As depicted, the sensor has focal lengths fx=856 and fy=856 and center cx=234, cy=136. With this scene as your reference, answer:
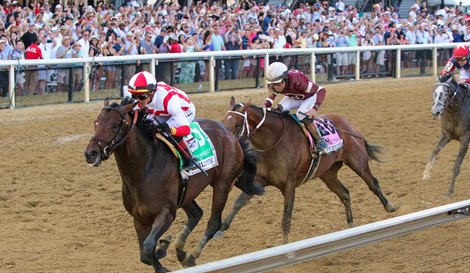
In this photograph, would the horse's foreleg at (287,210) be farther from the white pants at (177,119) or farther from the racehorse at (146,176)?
the white pants at (177,119)

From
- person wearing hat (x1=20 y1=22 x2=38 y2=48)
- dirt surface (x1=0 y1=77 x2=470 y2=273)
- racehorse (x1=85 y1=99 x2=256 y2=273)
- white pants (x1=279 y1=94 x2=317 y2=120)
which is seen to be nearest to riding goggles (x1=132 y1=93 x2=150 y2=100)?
racehorse (x1=85 y1=99 x2=256 y2=273)

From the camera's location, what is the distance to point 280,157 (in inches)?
312

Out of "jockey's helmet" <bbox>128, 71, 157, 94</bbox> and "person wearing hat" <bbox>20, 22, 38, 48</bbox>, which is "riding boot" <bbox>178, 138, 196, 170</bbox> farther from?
"person wearing hat" <bbox>20, 22, 38, 48</bbox>

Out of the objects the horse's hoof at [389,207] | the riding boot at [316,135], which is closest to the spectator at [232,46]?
the horse's hoof at [389,207]

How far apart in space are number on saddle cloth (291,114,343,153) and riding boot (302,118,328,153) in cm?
4

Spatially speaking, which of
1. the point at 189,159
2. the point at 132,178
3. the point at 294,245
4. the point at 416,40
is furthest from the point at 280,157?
the point at 416,40

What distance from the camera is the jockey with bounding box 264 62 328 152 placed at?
8.02m

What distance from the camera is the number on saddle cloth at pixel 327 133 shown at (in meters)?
8.23

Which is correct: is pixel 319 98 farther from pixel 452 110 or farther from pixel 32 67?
pixel 32 67

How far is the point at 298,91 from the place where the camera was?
8.39 metres

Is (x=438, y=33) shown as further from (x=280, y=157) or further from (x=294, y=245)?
(x=294, y=245)

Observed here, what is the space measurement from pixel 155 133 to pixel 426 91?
42.3 feet

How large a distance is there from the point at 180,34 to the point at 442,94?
25.5 feet

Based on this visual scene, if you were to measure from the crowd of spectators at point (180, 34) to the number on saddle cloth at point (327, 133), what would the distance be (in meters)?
6.69
